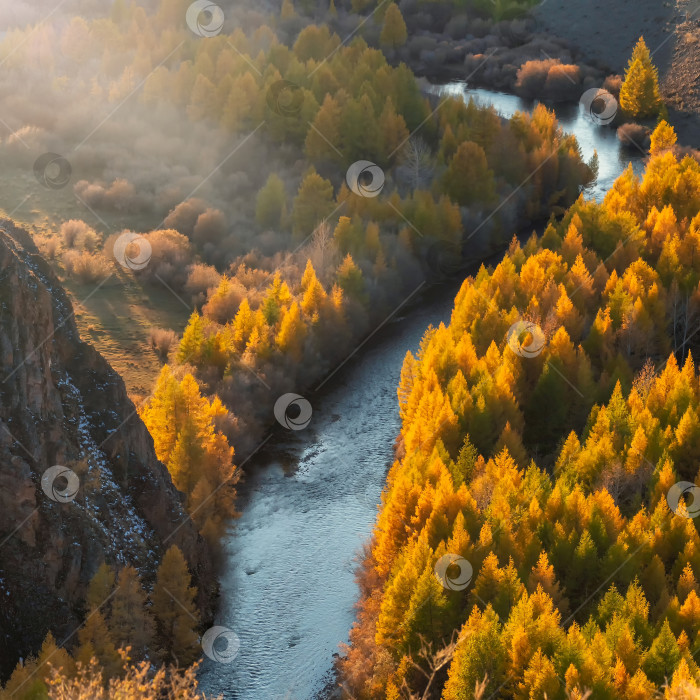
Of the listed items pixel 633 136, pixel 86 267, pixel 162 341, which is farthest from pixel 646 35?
pixel 162 341

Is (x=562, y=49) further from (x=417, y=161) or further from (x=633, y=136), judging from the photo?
(x=417, y=161)

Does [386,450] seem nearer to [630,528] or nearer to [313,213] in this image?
[630,528]

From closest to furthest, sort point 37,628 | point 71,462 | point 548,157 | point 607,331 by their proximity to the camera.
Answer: point 37,628
point 71,462
point 607,331
point 548,157

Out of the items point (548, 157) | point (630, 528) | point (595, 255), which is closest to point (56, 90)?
point (548, 157)

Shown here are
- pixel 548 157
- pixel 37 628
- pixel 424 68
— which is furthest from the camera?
pixel 424 68

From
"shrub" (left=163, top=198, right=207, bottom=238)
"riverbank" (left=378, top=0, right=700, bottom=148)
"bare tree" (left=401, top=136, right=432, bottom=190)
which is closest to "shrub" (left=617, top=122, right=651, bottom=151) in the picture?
"riverbank" (left=378, top=0, right=700, bottom=148)

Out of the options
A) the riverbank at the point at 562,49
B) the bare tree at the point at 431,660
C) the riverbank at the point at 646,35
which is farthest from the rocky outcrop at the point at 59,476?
the riverbank at the point at 646,35

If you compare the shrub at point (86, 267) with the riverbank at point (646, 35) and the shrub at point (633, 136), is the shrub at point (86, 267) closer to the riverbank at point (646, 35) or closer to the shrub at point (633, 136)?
the shrub at point (633, 136)
